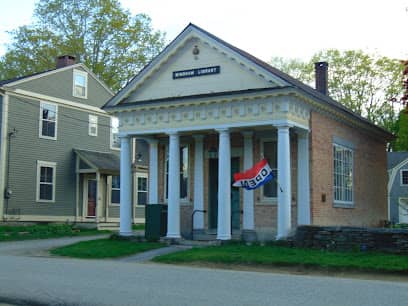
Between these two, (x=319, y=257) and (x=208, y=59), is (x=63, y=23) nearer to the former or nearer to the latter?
(x=208, y=59)

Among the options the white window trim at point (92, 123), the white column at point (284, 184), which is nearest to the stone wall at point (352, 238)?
the white column at point (284, 184)

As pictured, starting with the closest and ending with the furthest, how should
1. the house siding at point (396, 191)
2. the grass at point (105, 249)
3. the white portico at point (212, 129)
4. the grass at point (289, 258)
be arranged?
the grass at point (289, 258), the grass at point (105, 249), the white portico at point (212, 129), the house siding at point (396, 191)

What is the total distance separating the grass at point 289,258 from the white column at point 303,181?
1940 millimetres

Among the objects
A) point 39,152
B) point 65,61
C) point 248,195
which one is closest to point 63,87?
point 65,61

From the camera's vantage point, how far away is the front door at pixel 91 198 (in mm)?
33513

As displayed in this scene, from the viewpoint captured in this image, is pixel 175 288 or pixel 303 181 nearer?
pixel 175 288

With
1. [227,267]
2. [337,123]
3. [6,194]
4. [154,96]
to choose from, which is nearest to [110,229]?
[6,194]

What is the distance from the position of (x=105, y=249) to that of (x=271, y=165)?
614 centimetres

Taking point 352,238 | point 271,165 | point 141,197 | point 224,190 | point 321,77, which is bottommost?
point 352,238

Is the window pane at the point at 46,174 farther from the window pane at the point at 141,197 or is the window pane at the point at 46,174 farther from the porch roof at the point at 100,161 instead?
the window pane at the point at 141,197

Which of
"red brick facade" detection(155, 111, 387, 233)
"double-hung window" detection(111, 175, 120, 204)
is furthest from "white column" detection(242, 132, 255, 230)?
"double-hung window" detection(111, 175, 120, 204)

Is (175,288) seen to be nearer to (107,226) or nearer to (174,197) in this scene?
(174,197)

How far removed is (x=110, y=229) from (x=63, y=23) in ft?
69.5

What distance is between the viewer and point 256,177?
60.7 feet
